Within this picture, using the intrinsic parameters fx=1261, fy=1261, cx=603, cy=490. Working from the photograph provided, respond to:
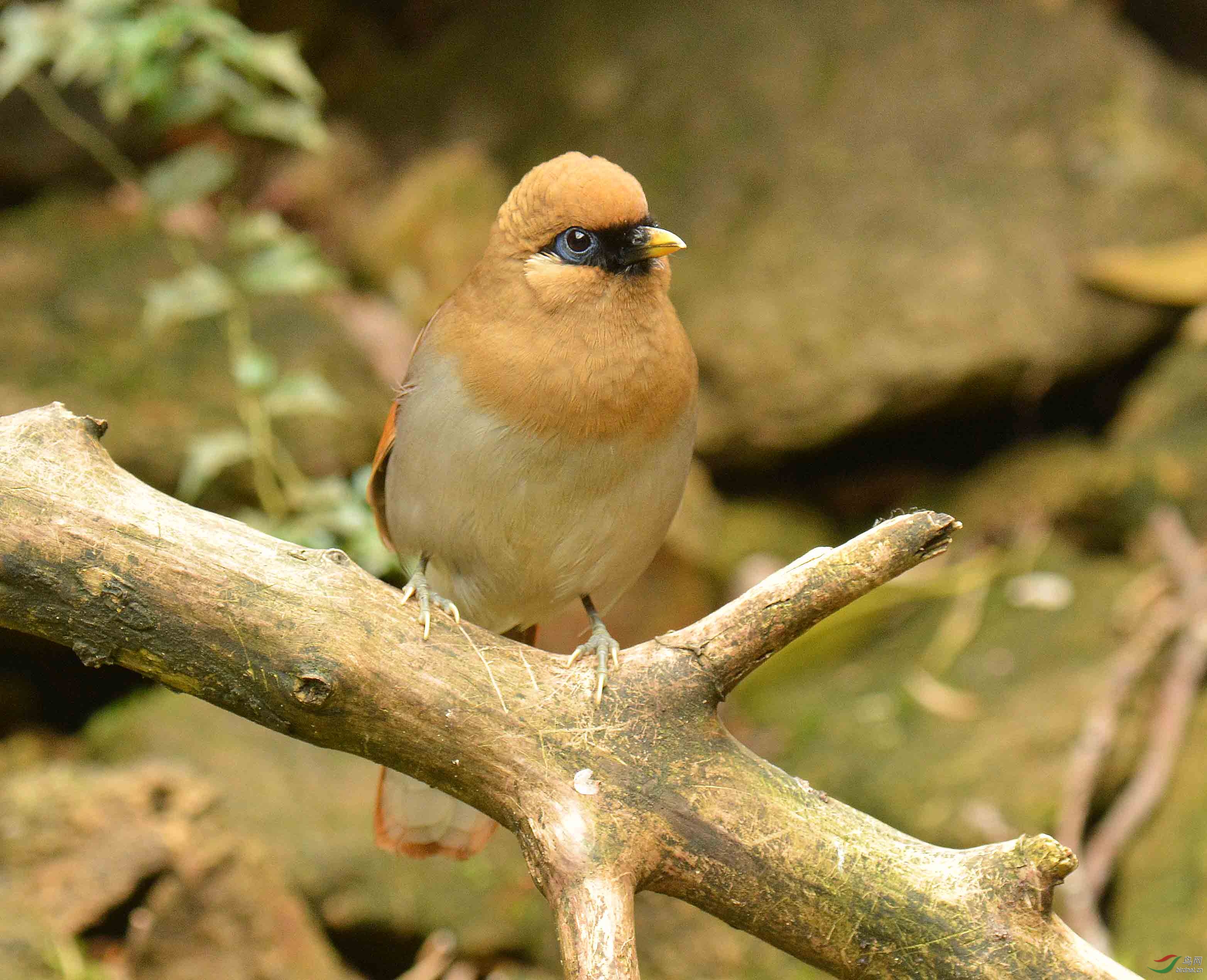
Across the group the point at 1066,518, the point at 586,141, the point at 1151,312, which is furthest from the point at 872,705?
the point at 586,141

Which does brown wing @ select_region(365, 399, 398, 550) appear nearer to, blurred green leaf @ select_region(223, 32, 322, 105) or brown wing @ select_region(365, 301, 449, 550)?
brown wing @ select_region(365, 301, 449, 550)

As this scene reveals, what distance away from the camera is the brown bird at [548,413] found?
8.82 feet

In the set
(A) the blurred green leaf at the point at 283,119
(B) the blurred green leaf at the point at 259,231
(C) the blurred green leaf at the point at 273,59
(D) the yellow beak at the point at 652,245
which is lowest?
(B) the blurred green leaf at the point at 259,231

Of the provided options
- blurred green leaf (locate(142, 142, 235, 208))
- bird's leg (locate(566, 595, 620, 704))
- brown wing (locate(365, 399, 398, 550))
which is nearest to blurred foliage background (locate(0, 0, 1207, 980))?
blurred green leaf (locate(142, 142, 235, 208))

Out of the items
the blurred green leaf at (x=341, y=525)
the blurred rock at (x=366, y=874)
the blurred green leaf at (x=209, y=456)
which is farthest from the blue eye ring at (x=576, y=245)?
the blurred rock at (x=366, y=874)

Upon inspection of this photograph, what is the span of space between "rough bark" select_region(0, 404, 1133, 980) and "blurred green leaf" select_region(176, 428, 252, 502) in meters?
1.25

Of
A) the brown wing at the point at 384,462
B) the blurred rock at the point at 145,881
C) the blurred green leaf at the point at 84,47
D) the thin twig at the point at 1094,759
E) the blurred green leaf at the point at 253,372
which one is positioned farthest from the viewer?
the thin twig at the point at 1094,759

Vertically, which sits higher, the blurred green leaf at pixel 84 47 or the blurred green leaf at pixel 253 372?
the blurred green leaf at pixel 84 47

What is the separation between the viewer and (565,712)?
Answer: 2307mm

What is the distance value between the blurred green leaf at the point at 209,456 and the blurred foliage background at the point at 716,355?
0.01 m

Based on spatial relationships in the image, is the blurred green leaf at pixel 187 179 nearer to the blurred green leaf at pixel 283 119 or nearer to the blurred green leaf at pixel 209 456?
the blurred green leaf at pixel 283 119

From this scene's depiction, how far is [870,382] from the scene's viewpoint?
5.42 meters

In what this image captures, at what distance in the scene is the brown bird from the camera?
2688mm

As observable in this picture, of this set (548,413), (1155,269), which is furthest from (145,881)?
(1155,269)
